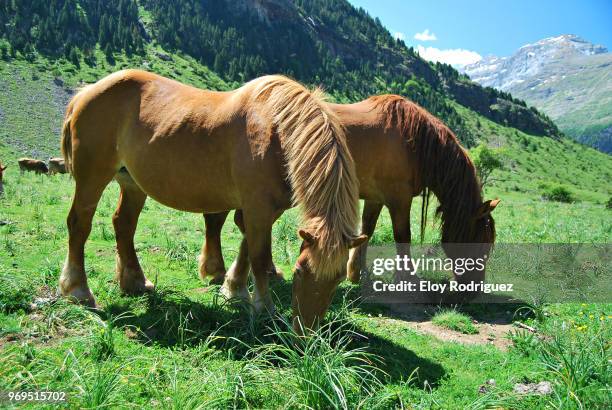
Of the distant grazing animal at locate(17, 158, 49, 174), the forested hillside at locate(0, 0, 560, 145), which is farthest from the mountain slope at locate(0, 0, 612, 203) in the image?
the distant grazing animal at locate(17, 158, 49, 174)

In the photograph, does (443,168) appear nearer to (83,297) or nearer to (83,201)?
(83,201)

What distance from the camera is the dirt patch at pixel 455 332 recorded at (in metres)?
5.01

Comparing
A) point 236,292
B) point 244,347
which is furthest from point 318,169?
point 236,292

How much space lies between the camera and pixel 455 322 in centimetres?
538

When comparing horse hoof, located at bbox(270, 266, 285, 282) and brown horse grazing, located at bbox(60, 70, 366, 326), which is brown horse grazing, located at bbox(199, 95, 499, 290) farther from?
brown horse grazing, located at bbox(60, 70, 366, 326)

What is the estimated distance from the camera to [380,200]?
6773 mm

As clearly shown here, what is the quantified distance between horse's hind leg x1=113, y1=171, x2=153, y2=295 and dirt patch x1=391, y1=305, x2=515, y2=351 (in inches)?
142

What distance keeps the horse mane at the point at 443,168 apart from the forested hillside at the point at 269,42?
2839 inches

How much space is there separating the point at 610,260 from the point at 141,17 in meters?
113

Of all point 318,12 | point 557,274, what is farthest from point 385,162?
point 318,12

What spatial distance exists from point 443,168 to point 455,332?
2516 mm

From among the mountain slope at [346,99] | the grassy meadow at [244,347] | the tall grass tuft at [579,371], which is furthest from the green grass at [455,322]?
the mountain slope at [346,99]

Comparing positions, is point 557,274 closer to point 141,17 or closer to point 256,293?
point 256,293

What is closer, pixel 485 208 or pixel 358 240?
pixel 358 240
